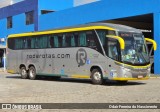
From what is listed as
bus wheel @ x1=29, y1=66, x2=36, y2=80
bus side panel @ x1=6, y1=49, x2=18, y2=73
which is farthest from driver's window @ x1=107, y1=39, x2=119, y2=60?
bus side panel @ x1=6, y1=49, x2=18, y2=73

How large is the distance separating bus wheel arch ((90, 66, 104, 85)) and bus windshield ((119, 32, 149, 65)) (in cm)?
177

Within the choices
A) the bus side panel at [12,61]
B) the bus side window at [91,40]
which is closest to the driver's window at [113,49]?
the bus side window at [91,40]

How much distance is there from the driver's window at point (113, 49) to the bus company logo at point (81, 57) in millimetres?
1876

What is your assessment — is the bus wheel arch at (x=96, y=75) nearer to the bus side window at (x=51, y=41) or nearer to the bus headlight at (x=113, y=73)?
the bus headlight at (x=113, y=73)

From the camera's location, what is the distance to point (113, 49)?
19.9m

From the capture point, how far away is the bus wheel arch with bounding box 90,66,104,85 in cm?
2081

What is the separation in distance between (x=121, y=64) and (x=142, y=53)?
1.47 metres

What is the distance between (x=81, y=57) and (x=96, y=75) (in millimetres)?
1519

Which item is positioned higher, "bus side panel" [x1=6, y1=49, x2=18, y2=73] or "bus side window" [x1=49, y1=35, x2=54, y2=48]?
"bus side window" [x1=49, y1=35, x2=54, y2=48]

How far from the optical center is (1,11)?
56719 millimetres

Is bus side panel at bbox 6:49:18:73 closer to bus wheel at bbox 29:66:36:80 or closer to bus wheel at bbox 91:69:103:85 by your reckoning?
bus wheel at bbox 29:66:36:80

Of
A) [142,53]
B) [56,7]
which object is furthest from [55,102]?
[56,7]

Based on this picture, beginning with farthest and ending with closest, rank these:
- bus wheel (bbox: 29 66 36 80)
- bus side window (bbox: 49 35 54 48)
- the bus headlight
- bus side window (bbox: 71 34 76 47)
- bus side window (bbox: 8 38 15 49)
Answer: bus side window (bbox: 8 38 15 49), bus wheel (bbox: 29 66 36 80), bus side window (bbox: 49 35 54 48), bus side window (bbox: 71 34 76 47), the bus headlight

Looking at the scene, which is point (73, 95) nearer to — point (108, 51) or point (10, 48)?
point (108, 51)
